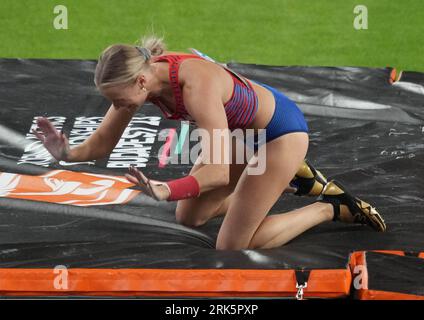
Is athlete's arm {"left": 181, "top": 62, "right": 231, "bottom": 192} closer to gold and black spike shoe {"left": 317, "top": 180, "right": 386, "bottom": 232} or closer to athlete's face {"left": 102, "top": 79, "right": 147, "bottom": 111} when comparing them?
athlete's face {"left": 102, "top": 79, "right": 147, "bottom": 111}

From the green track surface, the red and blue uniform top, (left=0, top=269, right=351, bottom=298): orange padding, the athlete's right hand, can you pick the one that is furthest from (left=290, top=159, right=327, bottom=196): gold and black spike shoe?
the green track surface

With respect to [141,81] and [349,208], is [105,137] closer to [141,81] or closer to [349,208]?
[141,81]

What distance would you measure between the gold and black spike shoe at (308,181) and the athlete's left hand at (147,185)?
102 cm

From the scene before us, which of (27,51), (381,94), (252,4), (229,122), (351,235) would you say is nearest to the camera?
(229,122)

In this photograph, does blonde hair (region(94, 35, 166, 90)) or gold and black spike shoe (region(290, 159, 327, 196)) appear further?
gold and black spike shoe (region(290, 159, 327, 196))

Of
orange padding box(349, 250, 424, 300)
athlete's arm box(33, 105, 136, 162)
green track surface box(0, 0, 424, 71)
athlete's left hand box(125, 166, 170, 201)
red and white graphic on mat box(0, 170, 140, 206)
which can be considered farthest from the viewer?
green track surface box(0, 0, 424, 71)

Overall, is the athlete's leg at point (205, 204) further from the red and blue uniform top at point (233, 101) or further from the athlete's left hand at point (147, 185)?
the athlete's left hand at point (147, 185)

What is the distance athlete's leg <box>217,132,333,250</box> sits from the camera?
417cm

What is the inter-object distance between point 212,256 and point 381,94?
2.52 meters

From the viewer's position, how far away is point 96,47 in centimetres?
737

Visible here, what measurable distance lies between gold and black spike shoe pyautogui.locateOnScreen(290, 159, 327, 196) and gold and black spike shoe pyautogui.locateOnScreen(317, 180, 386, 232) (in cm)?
3

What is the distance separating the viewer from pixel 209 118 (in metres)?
3.79
